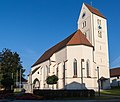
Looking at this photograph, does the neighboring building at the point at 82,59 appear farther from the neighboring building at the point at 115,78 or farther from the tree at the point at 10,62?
the tree at the point at 10,62

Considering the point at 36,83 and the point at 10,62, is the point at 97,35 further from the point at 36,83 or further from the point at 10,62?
the point at 10,62

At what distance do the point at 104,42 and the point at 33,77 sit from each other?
21750 mm

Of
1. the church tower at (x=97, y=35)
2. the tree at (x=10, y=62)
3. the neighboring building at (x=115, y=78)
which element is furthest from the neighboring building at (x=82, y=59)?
the tree at (x=10, y=62)

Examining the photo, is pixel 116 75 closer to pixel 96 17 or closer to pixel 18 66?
pixel 96 17

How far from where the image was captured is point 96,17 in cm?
5338

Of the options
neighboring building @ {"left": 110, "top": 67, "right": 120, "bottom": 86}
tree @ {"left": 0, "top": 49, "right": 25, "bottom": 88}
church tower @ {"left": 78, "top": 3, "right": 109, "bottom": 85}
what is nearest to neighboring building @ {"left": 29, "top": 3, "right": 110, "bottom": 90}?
church tower @ {"left": 78, "top": 3, "right": 109, "bottom": 85}

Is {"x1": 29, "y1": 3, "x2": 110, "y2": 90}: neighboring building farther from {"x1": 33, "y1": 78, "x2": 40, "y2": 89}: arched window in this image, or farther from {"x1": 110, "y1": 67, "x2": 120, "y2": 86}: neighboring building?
{"x1": 110, "y1": 67, "x2": 120, "y2": 86}: neighboring building

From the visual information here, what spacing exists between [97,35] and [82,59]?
997 cm

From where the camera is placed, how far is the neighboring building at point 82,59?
45.4 meters

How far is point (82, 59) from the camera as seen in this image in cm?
4531

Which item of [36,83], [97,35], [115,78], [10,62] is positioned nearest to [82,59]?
[97,35]

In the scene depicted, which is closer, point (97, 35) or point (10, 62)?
point (97, 35)

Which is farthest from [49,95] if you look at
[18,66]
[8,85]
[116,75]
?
[18,66]

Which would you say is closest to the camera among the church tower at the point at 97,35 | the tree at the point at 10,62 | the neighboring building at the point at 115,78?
the church tower at the point at 97,35
